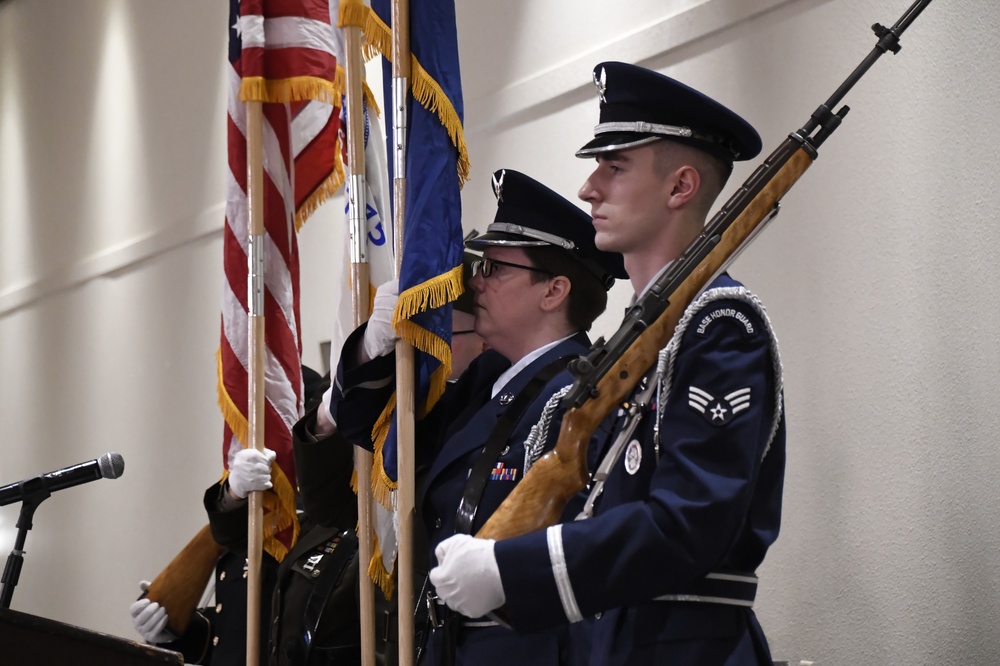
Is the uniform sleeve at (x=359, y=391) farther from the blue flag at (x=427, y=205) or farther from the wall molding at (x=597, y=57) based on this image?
the wall molding at (x=597, y=57)

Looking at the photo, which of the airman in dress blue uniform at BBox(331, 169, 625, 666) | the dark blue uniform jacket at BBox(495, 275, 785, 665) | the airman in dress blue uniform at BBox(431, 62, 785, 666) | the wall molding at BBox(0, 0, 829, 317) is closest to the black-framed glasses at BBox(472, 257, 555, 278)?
the airman in dress blue uniform at BBox(331, 169, 625, 666)

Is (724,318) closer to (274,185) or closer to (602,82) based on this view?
(602,82)

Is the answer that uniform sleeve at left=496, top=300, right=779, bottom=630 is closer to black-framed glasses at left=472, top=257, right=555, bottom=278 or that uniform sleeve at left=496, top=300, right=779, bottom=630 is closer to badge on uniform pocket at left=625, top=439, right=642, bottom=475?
badge on uniform pocket at left=625, top=439, right=642, bottom=475

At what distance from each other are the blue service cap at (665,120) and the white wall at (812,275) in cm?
113

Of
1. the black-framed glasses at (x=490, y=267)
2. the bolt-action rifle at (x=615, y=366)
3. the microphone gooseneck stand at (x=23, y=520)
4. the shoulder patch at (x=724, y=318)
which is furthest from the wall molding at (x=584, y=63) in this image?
the microphone gooseneck stand at (x=23, y=520)

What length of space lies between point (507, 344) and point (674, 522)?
945 mm

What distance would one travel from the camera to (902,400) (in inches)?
111

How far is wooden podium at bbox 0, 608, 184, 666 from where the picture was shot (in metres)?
1.67

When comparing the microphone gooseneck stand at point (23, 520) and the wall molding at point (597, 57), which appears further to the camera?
the wall molding at point (597, 57)

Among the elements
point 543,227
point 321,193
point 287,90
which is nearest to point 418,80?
point 543,227

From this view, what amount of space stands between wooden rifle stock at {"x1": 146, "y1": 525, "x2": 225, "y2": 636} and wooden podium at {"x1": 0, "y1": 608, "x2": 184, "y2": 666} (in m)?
1.54

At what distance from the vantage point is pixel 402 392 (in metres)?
2.32

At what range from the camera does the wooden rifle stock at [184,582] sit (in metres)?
3.22

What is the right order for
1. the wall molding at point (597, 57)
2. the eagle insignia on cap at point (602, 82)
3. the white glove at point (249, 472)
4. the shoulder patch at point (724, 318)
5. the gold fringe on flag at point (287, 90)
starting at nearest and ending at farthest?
the shoulder patch at point (724, 318) < the eagle insignia on cap at point (602, 82) < the white glove at point (249, 472) < the gold fringe on flag at point (287, 90) < the wall molding at point (597, 57)
